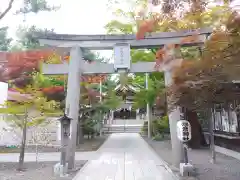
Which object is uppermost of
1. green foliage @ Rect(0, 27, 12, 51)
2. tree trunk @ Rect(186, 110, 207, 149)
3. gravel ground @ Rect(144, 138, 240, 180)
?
green foliage @ Rect(0, 27, 12, 51)

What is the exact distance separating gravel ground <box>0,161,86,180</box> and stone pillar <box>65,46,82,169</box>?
81 cm

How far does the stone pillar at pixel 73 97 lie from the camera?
9.13 meters

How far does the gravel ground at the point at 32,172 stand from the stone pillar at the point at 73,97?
0.81 metres

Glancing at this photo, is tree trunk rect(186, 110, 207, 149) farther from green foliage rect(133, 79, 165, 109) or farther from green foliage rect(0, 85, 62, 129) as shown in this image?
green foliage rect(0, 85, 62, 129)

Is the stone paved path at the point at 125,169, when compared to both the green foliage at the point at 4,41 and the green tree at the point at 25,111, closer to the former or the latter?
the green tree at the point at 25,111

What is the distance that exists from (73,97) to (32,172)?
125 inches

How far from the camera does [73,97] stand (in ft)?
31.0

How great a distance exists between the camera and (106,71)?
32.1 ft

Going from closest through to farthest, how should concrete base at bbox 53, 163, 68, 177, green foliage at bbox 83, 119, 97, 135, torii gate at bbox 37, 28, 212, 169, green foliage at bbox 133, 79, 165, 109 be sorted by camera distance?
concrete base at bbox 53, 163, 68, 177 → torii gate at bbox 37, 28, 212, 169 → green foliage at bbox 133, 79, 165, 109 → green foliage at bbox 83, 119, 97, 135

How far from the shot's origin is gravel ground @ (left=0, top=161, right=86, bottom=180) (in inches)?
313

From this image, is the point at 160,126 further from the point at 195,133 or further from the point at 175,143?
the point at 175,143

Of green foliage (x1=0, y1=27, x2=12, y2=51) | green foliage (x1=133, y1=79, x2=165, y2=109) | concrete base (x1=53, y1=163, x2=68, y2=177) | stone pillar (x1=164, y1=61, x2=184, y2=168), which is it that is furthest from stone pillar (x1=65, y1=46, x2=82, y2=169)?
green foliage (x1=0, y1=27, x2=12, y2=51)

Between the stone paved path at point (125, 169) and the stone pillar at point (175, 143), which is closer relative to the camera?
the stone paved path at point (125, 169)

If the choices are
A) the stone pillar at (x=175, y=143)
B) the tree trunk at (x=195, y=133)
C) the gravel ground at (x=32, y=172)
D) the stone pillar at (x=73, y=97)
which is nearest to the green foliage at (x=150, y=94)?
the tree trunk at (x=195, y=133)
